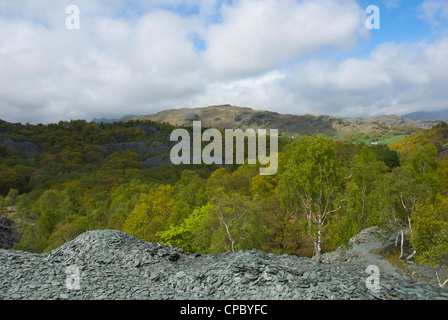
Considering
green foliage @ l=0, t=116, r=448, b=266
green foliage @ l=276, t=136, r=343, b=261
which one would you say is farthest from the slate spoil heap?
green foliage @ l=0, t=116, r=448, b=266

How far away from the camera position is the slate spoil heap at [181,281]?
38.1 feet

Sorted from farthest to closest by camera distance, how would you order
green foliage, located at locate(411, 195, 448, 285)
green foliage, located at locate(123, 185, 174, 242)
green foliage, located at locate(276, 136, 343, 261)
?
green foliage, located at locate(123, 185, 174, 242) < green foliage, located at locate(276, 136, 343, 261) < green foliage, located at locate(411, 195, 448, 285)

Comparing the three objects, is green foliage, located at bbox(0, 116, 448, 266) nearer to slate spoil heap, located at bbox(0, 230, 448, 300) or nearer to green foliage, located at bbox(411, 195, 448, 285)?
green foliage, located at bbox(411, 195, 448, 285)

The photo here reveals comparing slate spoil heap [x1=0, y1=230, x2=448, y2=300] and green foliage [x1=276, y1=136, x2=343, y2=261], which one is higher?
green foliage [x1=276, y1=136, x2=343, y2=261]

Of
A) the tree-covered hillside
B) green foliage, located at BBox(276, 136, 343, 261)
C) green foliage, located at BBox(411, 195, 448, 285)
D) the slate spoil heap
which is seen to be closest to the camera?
the slate spoil heap

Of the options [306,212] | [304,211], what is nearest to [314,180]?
[306,212]

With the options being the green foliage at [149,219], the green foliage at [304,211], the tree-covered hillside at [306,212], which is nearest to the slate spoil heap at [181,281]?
the tree-covered hillside at [306,212]

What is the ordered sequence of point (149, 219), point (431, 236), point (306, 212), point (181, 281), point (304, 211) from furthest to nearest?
point (149, 219) → point (304, 211) → point (306, 212) → point (431, 236) → point (181, 281)

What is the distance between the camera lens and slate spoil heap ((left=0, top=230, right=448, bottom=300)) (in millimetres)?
11625

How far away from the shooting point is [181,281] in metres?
13.9

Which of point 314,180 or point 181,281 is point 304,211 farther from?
point 181,281

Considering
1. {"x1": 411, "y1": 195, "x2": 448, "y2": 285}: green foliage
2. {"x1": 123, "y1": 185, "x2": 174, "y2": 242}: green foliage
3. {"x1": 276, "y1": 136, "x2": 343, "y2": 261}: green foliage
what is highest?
{"x1": 276, "y1": 136, "x2": 343, "y2": 261}: green foliage
